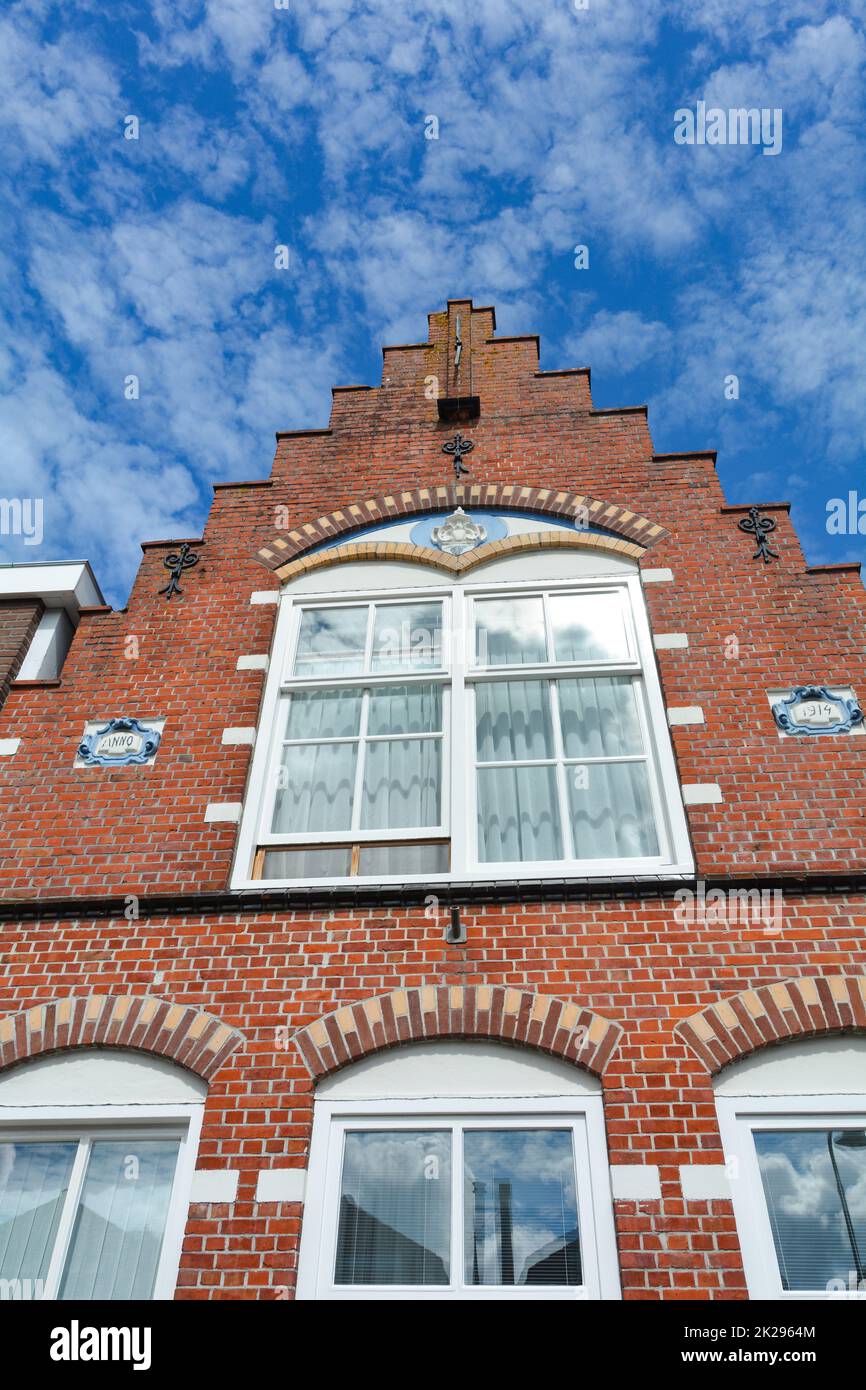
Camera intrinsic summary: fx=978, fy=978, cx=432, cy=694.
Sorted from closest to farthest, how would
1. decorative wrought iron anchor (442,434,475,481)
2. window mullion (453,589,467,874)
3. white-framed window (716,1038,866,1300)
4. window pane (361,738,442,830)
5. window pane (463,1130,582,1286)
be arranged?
white-framed window (716,1038,866,1300) → window pane (463,1130,582,1286) → window mullion (453,589,467,874) → window pane (361,738,442,830) → decorative wrought iron anchor (442,434,475,481)

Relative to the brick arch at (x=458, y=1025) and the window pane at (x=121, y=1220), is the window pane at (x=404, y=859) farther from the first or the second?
the window pane at (x=121, y=1220)

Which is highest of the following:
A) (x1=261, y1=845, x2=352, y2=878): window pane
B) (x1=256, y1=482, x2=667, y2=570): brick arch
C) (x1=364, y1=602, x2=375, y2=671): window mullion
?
(x1=256, y1=482, x2=667, y2=570): brick arch

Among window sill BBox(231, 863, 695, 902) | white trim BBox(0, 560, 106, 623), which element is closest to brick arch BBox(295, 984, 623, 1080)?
window sill BBox(231, 863, 695, 902)

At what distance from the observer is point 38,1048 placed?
19.2 feet

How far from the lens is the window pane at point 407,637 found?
800 centimetres

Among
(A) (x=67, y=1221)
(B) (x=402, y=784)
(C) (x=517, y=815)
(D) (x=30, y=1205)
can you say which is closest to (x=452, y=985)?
(C) (x=517, y=815)

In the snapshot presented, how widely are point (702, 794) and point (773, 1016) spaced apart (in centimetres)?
160

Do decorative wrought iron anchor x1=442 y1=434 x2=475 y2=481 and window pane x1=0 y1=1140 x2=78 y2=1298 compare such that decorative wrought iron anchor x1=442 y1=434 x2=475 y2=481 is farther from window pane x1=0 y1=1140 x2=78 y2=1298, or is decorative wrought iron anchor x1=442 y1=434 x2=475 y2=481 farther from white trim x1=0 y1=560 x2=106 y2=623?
window pane x1=0 y1=1140 x2=78 y2=1298

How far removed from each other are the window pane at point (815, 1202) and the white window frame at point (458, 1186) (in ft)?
2.85

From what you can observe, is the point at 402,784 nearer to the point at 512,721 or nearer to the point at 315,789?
the point at 315,789

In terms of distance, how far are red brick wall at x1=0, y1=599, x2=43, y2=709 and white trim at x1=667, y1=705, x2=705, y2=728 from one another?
527cm

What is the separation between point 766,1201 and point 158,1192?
10.8ft

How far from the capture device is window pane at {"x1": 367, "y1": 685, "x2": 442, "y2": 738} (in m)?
7.56
